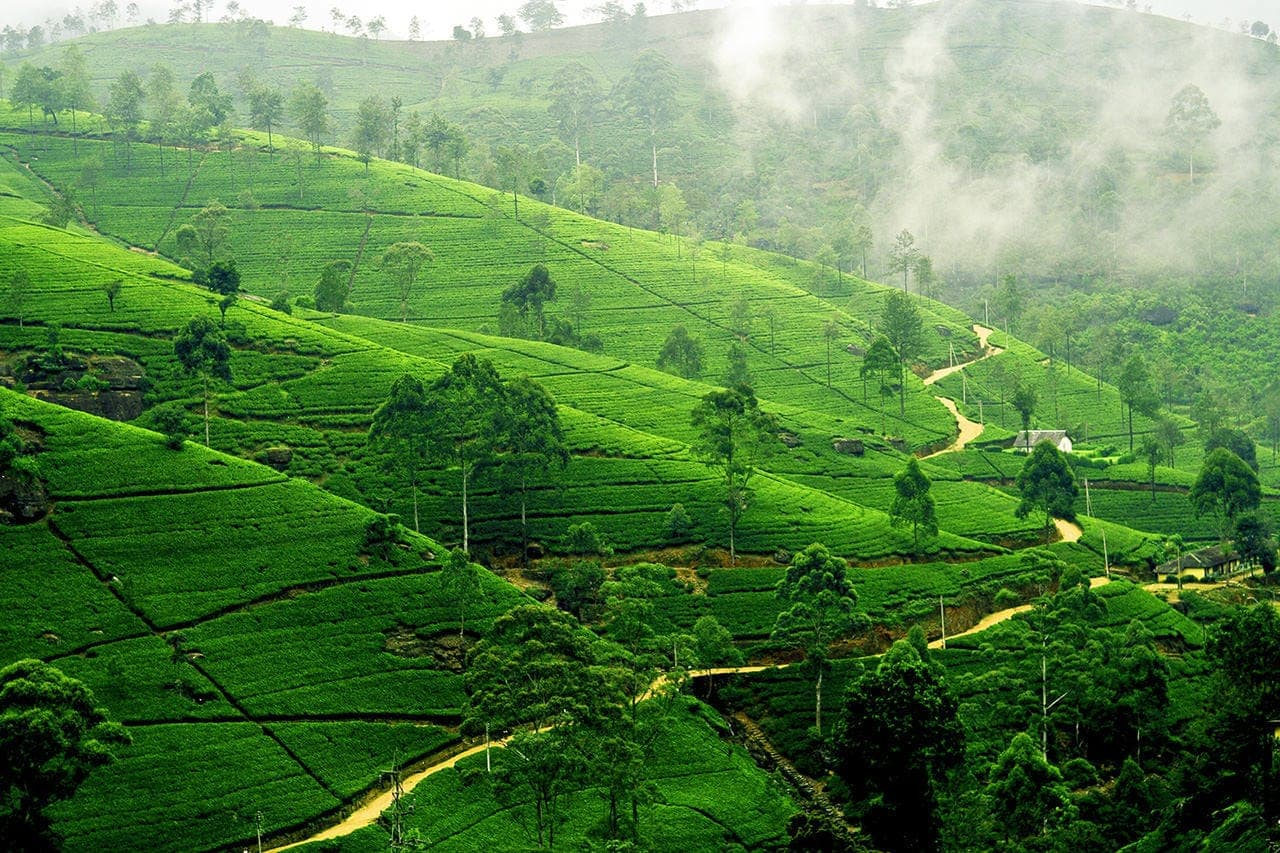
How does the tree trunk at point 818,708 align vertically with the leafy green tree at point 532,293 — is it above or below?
below

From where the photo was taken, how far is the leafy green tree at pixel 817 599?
2724 inches

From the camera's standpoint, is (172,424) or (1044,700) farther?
(172,424)

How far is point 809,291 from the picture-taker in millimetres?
160625

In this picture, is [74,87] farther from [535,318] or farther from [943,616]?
Result: [943,616]

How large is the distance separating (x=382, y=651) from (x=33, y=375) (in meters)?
42.0

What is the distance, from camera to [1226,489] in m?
94.6

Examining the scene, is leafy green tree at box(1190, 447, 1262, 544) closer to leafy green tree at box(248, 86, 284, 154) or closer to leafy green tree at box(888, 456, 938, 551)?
leafy green tree at box(888, 456, 938, 551)

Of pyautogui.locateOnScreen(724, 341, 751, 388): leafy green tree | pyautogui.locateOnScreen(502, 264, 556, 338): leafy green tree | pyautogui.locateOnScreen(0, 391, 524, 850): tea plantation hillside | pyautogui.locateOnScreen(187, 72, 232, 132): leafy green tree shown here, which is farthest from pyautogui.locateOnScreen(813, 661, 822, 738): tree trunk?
pyautogui.locateOnScreen(187, 72, 232, 132): leafy green tree

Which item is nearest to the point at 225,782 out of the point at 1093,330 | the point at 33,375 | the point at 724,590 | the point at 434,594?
the point at 434,594

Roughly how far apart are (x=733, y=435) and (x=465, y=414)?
57.1ft

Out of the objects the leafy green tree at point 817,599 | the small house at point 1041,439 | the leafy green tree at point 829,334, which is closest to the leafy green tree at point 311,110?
the leafy green tree at point 829,334

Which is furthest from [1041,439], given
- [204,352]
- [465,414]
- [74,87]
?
[74,87]

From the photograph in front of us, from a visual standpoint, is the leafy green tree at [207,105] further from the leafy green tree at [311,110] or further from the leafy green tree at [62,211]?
the leafy green tree at [62,211]

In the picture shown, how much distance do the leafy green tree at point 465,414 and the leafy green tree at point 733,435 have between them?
13.5 metres
